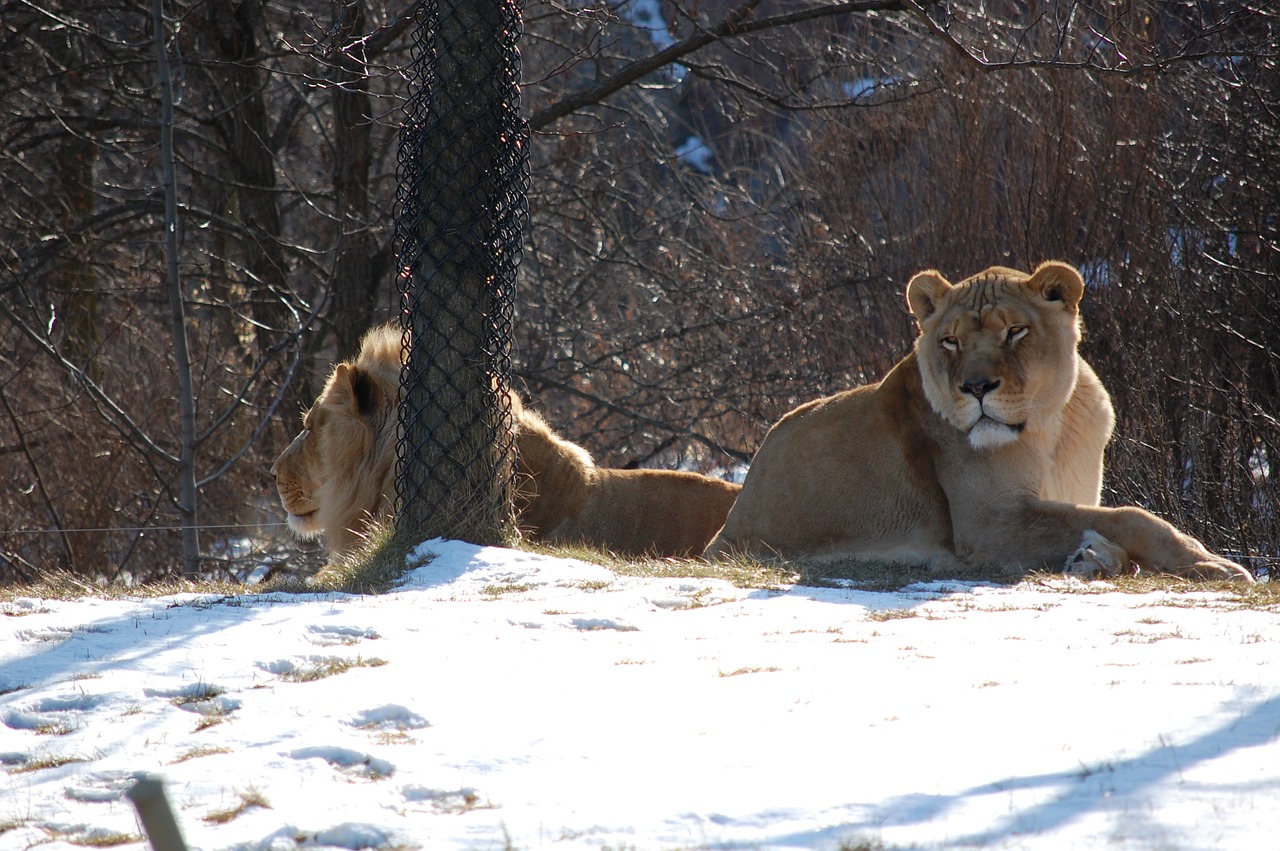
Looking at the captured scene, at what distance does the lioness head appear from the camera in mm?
5867

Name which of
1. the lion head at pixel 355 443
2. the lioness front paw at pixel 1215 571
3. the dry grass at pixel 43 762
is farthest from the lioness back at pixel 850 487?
the dry grass at pixel 43 762

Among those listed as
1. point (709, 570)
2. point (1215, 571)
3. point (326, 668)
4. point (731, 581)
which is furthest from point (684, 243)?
point (326, 668)

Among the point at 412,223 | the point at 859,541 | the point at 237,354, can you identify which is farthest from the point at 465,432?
the point at 237,354

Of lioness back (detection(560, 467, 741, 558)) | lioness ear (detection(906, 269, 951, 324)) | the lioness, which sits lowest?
lioness back (detection(560, 467, 741, 558))

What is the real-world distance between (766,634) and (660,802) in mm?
1700

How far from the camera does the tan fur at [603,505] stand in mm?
7574

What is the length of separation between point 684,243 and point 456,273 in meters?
7.20

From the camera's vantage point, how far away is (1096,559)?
5418 millimetres

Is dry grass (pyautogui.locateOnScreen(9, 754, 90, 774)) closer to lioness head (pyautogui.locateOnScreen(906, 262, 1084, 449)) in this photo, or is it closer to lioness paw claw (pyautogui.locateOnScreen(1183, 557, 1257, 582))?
lioness head (pyautogui.locateOnScreen(906, 262, 1084, 449))

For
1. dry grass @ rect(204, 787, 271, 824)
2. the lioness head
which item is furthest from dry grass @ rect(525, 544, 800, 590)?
dry grass @ rect(204, 787, 271, 824)

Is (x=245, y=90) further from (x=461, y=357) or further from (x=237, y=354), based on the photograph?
(x=461, y=357)

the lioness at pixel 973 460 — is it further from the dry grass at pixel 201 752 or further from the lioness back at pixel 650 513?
the dry grass at pixel 201 752

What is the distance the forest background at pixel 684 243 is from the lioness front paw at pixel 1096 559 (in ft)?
10.8

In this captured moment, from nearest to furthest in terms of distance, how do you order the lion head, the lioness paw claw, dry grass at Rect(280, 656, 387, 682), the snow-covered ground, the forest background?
the snow-covered ground, dry grass at Rect(280, 656, 387, 682), the lioness paw claw, the lion head, the forest background
